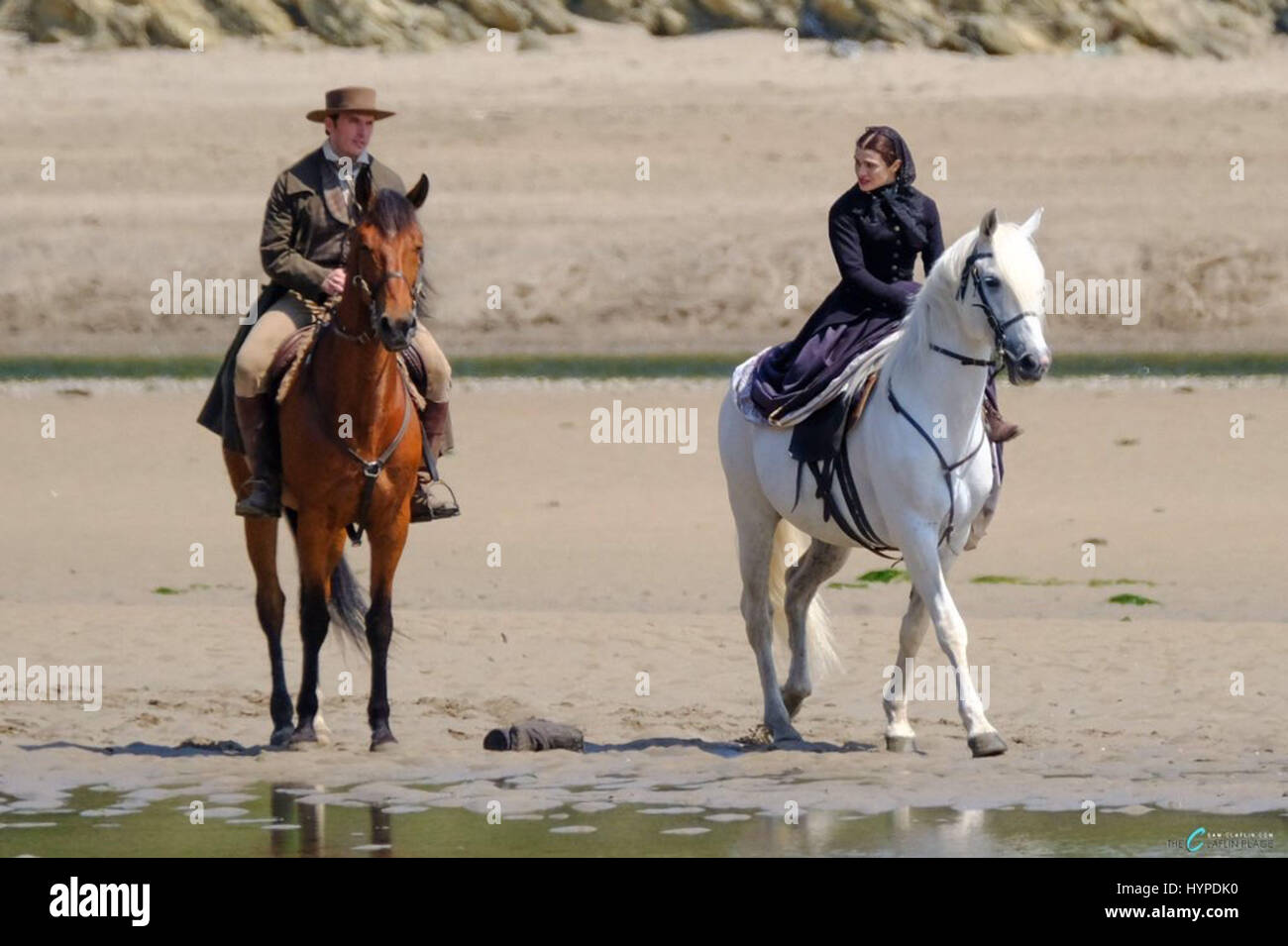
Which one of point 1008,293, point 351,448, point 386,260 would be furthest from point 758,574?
point 386,260

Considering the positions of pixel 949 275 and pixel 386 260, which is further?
pixel 949 275

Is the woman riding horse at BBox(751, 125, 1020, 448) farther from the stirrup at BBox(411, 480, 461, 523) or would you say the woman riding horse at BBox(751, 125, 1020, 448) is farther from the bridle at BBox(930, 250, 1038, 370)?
the stirrup at BBox(411, 480, 461, 523)

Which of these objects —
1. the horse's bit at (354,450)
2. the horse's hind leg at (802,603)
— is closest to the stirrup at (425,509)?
the horse's bit at (354,450)

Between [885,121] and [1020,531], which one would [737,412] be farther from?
[885,121]

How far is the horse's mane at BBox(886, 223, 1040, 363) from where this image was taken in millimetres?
10383

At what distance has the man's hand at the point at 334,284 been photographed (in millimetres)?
11227

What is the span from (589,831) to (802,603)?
235 cm

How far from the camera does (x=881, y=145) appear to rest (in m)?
11.3

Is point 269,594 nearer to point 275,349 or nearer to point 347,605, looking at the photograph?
point 347,605

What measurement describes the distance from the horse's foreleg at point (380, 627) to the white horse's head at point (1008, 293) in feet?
8.09

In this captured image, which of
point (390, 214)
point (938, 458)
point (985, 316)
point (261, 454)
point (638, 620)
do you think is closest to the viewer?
point (985, 316)

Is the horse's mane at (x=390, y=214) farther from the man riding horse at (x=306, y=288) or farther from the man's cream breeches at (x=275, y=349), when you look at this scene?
the man's cream breeches at (x=275, y=349)

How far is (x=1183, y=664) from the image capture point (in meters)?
13.0
